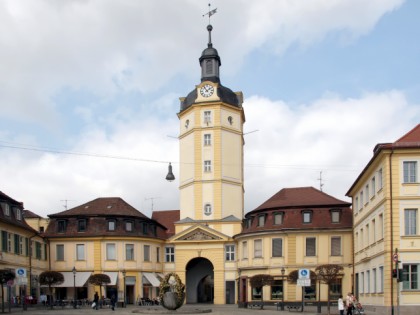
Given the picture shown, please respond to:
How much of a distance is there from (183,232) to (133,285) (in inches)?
293

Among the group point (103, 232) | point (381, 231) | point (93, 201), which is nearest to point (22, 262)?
point (103, 232)

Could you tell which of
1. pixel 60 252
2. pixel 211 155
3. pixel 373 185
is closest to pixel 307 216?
pixel 211 155

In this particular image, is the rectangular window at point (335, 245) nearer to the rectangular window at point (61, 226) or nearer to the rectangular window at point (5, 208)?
the rectangular window at point (61, 226)

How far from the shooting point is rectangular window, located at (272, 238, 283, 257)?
193 feet

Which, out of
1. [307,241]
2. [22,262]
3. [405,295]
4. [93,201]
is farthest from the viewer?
[93,201]

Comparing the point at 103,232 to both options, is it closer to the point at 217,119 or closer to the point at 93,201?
the point at 93,201

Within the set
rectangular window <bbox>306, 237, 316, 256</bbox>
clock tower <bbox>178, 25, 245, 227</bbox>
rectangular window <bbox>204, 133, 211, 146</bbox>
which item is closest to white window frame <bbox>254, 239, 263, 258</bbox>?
rectangular window <bbox>306, 237, 316, 256</bbox>

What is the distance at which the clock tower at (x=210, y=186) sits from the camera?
66.8 meters

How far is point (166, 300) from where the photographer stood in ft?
135

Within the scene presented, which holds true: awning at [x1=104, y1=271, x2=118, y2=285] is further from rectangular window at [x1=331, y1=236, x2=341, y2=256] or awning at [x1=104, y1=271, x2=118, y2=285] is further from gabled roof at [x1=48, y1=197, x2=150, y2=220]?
rectangular window at [x1=331, y1=236, x2=341, y2=256]

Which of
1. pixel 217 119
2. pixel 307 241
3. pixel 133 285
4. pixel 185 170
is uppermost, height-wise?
pixel 217 119

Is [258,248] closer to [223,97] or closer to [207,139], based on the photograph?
[207,139]

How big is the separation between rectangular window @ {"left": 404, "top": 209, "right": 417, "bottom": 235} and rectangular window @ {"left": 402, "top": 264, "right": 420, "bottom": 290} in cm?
178

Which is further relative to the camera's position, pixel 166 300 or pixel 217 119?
pixel 217 119
